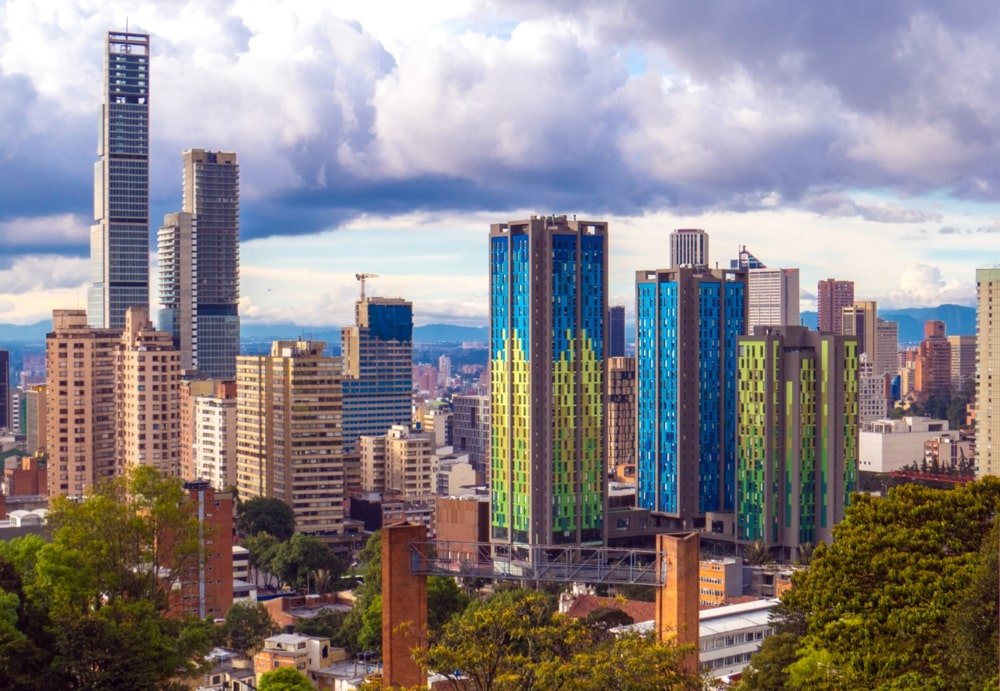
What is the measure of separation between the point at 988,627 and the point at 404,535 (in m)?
10.2

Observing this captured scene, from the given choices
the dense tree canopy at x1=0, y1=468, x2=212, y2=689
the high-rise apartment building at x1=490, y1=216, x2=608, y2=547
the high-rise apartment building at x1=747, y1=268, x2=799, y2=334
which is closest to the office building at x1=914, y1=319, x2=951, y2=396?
the high-rise apartment building at x1=747, y1=268, x2=799, y2=334

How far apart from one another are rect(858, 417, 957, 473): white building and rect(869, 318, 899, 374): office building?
4333 centimetres

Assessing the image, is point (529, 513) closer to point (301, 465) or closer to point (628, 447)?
point (301, 465)

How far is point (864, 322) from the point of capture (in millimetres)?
123562

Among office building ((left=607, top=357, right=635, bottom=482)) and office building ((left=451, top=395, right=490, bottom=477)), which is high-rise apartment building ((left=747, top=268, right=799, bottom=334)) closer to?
office building ((left=451, top=395, right=490, bottom=477))

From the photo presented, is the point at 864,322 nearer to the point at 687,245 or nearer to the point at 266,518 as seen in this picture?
the point at 687,245

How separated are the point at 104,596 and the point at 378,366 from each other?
246ft

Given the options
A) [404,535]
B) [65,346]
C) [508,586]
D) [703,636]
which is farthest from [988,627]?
[65,346]

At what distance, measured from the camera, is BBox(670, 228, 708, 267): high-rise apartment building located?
11869 centimetres

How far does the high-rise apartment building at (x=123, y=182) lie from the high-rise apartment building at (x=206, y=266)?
8.21 ft

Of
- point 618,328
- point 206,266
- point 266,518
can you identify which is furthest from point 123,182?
point 266,518


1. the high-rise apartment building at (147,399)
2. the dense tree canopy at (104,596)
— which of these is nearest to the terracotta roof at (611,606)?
the dense tree canopy at (104,596)

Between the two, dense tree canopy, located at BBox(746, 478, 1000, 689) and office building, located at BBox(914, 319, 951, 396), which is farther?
office building, located at BBox(914, 319, 951, 396)

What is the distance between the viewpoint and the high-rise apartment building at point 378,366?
93.6 m
